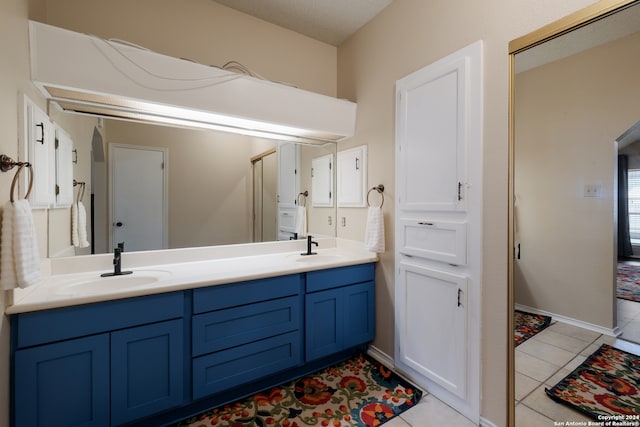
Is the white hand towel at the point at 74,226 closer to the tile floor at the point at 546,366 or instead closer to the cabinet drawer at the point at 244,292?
the cabinet drawer at the point at 244,292

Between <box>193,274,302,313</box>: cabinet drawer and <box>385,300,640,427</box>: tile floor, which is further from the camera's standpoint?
<box>193,274,302,313</box>: cabinet drawer

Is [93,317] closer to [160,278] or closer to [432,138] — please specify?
[160,278]

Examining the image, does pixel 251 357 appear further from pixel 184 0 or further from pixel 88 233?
pixel 184 0

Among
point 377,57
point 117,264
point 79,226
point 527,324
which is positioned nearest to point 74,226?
point 79,226

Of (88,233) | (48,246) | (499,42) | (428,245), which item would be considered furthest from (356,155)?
(48,246)

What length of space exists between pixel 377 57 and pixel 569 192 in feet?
5.49

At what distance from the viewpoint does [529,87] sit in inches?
54.4

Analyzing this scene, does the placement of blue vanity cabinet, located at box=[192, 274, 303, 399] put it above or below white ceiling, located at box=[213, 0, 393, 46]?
below

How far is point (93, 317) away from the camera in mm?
1285

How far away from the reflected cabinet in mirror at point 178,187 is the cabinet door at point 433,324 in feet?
3.39

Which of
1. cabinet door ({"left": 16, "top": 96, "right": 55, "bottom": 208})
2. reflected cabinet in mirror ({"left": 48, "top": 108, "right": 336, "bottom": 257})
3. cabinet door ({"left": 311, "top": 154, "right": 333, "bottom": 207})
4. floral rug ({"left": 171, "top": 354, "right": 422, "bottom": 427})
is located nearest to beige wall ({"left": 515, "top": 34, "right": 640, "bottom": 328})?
floral rug ({"left": 171, "top": 354, "right": 422, "bottom": 427})

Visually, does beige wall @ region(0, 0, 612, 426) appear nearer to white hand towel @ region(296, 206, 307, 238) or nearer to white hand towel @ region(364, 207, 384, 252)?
white hand towel @ region(364, 207, 384, 252)

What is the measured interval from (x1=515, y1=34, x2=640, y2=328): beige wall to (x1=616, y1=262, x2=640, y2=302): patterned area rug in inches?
1.1

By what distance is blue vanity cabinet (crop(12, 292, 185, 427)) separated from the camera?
1184mm
